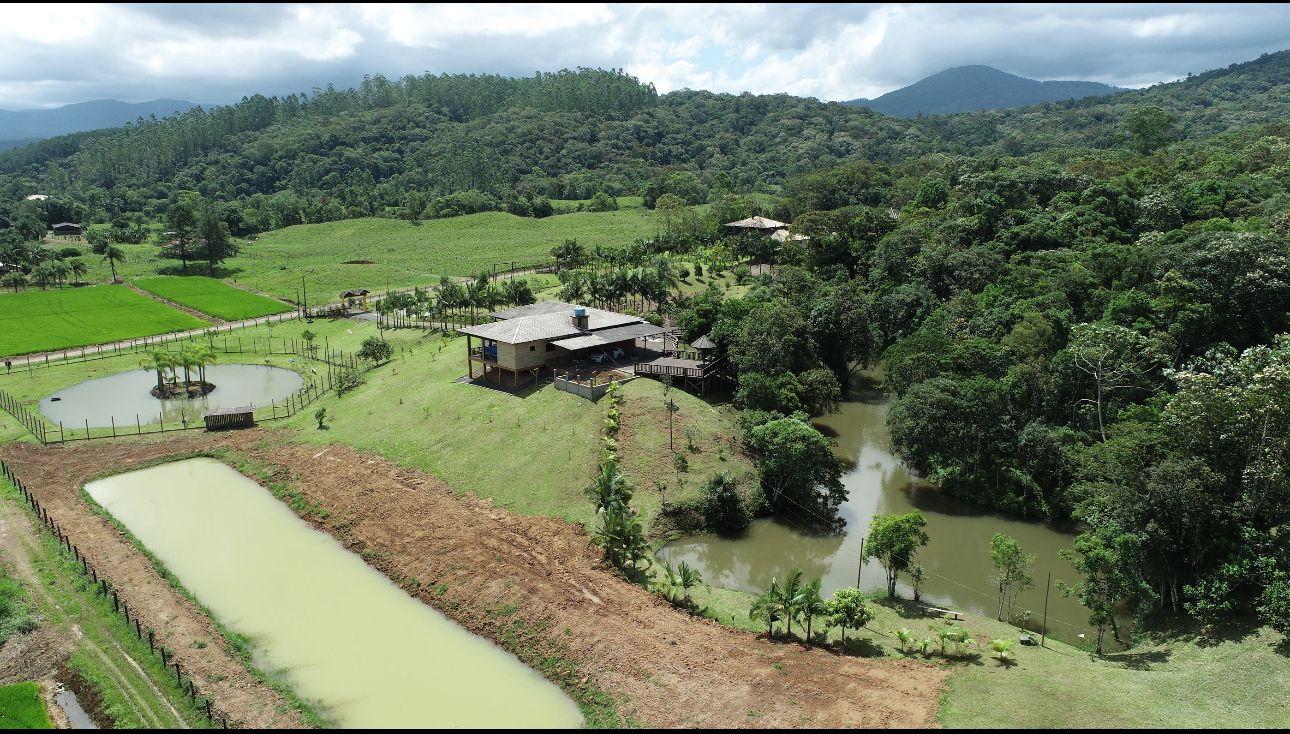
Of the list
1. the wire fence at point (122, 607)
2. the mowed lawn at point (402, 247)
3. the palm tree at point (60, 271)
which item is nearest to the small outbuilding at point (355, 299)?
the mowed lawn at point (402, 247)

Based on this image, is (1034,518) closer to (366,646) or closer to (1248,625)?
(1248,625)

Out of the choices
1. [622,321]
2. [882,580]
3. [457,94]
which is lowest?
[882,580]

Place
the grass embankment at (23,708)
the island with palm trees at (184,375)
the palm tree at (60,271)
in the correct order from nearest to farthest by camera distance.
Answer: the grass embankment at (23,708) < the island with palm trees at (184,375) < the palm tree at (60,271)

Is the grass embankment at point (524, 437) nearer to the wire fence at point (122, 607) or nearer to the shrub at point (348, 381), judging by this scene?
the shrub at point (348, 381)

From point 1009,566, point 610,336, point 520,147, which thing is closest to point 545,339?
point 610,336

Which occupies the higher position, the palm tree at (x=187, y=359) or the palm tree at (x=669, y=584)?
the palm tree at (x=187, y=359)

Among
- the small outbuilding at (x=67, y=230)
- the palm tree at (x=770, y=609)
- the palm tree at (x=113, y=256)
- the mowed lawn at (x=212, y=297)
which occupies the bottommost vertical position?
the palm tree at (x=770, y=609)

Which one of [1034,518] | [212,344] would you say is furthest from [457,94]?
[1034,518]
